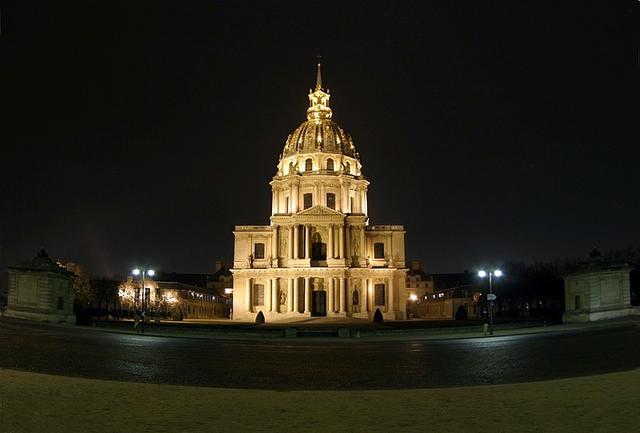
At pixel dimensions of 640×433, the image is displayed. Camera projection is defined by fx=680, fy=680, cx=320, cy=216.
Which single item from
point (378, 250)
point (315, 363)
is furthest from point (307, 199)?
point (315, 363)

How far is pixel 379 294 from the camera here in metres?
92.2

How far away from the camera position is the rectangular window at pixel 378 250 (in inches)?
3703

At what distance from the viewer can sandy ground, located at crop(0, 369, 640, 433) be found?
10.5 meters

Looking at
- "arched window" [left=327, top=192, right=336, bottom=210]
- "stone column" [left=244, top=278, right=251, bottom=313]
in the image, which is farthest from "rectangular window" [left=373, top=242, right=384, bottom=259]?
"stone column" [left=244, top=278, right=251, bottom=313]

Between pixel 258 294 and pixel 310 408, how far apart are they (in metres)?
82.5

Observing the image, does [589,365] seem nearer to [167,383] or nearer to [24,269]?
[167,383]

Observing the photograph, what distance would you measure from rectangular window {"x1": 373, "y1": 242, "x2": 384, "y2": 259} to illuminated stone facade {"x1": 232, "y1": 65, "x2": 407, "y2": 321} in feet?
0.46

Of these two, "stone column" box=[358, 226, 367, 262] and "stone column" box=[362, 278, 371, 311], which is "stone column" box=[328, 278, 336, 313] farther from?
"stone column" box=[358, 226, 367, 262]

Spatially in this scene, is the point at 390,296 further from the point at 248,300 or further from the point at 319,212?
the point at 248,300

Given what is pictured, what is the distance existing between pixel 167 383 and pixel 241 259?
260ft

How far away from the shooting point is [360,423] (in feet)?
36.0

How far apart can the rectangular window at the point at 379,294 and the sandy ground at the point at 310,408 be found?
252 ft

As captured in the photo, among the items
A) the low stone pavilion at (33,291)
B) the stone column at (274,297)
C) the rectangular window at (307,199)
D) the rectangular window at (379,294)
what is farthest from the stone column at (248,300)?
the low stone pavilion at (33,291)

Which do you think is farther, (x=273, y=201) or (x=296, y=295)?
(x=273, y=201)
